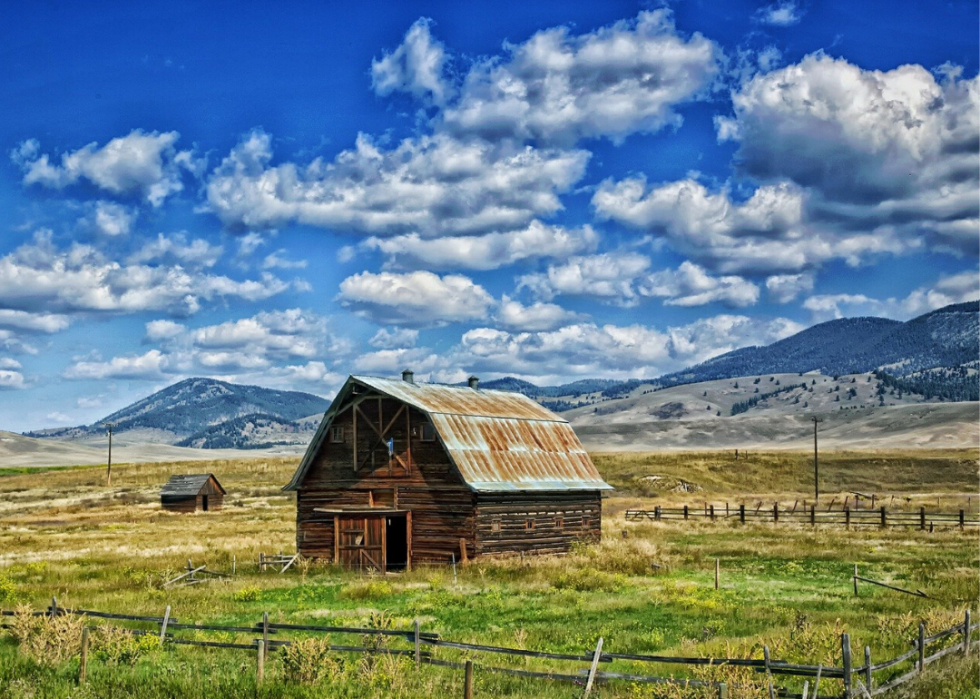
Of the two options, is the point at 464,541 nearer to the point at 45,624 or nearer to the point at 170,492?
the point at 45,624

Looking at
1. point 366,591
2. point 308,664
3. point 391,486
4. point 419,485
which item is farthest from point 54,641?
point 391,486

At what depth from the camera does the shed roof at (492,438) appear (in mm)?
37250

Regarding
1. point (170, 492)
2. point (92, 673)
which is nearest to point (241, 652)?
point (92, 673)

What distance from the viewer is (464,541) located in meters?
36.2

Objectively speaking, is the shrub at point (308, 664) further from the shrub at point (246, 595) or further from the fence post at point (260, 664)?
the shrub at point (246, 595)

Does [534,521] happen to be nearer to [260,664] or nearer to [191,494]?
[260,664]

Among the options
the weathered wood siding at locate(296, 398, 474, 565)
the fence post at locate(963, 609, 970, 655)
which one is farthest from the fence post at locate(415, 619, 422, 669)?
the weathered wood siding at locate(296, 398, 474, 565)

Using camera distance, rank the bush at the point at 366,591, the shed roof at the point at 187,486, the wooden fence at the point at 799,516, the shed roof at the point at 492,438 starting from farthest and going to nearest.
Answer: the shed roof at the point at 187,486
the wooden fence at the point at 799,516
the shed roof at the point at 492,438
the bush at the point at 366,591

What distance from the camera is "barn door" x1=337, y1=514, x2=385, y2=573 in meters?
36.5

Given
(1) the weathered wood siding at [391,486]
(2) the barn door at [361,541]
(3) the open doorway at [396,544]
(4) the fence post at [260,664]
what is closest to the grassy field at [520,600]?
(4) the fence post at [260,664]

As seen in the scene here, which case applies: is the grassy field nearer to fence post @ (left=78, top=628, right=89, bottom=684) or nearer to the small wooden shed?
fence post @ (left=78, top=628, right=89, bottom=684)

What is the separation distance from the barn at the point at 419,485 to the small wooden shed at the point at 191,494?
146 ft

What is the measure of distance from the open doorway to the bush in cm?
700

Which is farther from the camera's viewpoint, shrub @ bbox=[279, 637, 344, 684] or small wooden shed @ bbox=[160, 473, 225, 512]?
small wooden shed @ bbox=[160, 473, 225, 512]
